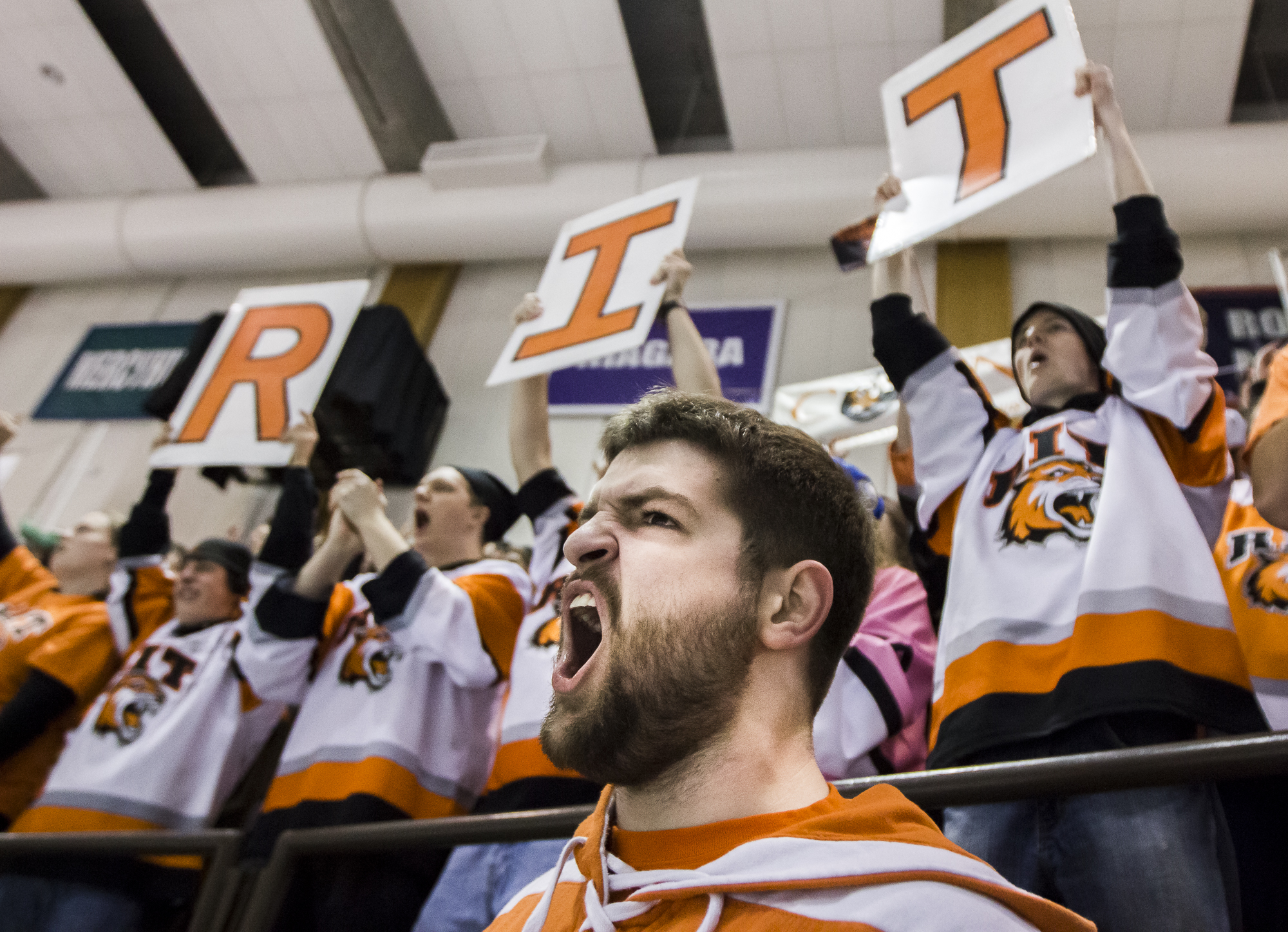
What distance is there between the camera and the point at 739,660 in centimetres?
97

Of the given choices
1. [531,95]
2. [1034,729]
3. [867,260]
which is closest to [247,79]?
[531,95]

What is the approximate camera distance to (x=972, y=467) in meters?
1.78

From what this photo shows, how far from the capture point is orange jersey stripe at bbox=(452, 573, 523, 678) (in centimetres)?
215

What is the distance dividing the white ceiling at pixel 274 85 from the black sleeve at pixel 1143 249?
14.5ft

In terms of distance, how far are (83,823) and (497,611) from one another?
3.22ft

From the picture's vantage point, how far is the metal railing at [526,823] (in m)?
1.08

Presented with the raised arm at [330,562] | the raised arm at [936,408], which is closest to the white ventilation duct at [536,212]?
the raised arm at [936,408]

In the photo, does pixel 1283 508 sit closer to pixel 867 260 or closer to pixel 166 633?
pixel 867 260

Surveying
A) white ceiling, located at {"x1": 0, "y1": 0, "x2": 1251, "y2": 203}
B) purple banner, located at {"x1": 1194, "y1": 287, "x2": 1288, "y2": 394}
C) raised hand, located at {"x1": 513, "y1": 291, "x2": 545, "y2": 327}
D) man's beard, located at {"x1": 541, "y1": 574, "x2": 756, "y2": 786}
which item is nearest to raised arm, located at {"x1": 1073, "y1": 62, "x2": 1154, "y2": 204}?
man's beard, located at {"x1": 541, "y1": 574, "x2": 756, "y2": 786}

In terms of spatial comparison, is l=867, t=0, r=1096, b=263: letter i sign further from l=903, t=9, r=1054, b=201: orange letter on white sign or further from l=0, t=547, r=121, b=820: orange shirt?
l=0, t=547, r=121, b=820: orange shirt

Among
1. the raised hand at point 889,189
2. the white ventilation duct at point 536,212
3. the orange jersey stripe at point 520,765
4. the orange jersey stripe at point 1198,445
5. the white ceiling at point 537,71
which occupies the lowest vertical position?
the orange jersey stripe at point 520,765

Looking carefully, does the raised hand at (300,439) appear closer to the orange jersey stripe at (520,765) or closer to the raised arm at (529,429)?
the raised arm at (529,429)

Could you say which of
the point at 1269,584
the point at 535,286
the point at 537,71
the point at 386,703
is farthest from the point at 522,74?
the point at 1269,584

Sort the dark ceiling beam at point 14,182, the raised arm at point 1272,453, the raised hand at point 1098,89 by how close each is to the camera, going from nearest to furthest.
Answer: the raised arm at point 1272,453, the raised hand at point 1098,89, the dark ceiling beam at point 14,182
